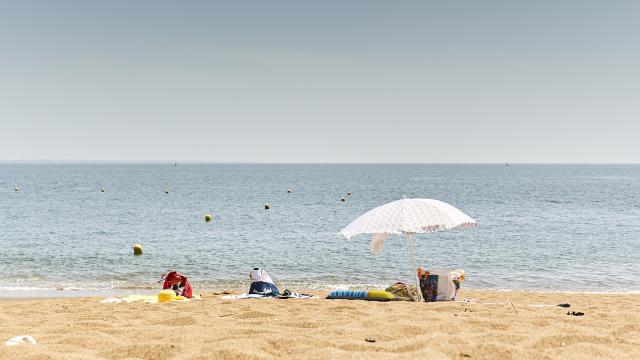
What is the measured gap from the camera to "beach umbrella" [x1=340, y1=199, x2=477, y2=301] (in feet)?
38.2

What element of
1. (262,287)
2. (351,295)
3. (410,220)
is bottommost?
(262,287)

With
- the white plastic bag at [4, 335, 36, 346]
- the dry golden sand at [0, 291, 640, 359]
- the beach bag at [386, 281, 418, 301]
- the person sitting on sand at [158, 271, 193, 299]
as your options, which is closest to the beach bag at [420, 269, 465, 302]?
the beach bag at [386, 281, 418, 301]

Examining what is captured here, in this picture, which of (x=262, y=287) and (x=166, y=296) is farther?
(x=262, y=287)

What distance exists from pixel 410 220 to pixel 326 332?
4641 mm

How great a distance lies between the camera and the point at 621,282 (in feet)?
69.4

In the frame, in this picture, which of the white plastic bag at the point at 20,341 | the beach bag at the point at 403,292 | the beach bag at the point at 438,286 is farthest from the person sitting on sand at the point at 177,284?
the white plastic bag at the point at 20,341

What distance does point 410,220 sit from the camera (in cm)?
1184

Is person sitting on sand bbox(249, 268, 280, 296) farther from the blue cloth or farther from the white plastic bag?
the white plastic bag

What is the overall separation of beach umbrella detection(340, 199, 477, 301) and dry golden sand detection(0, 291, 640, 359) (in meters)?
1.52

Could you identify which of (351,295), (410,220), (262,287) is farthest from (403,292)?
(262,287)

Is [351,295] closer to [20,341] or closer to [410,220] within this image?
[410,220]

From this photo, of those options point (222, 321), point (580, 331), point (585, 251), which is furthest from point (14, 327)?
point (585, 251)

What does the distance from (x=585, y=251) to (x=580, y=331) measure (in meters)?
23.5

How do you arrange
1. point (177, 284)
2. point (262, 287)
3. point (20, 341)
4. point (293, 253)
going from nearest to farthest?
point (20, 341) < point (262, 287) < point (177, 284) < point (293, 253)
